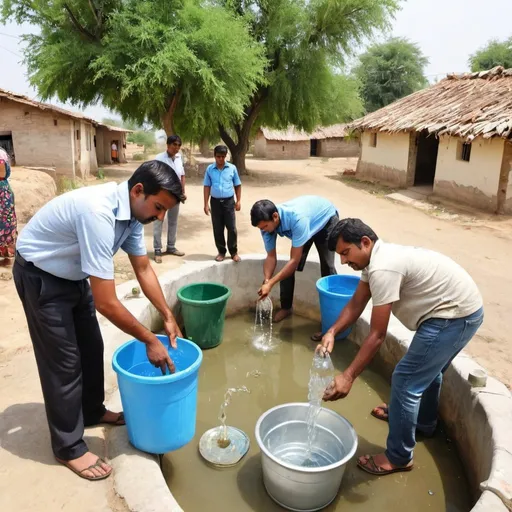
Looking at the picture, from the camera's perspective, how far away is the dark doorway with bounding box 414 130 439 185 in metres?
14.4

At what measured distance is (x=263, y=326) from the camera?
4.91 meters

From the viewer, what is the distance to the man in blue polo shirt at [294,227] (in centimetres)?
386

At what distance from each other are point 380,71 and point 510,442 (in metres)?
29.6

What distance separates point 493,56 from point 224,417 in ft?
102

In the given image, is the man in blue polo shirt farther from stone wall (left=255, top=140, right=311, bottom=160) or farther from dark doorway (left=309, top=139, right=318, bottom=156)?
dark doorway (left=309, top=139, right=318, bottom=156)

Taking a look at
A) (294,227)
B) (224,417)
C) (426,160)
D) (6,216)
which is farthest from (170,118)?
(426,160)

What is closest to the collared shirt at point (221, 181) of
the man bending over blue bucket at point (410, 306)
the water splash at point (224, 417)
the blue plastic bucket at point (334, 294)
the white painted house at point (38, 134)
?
the blue plastic bucket at point (334, 294)

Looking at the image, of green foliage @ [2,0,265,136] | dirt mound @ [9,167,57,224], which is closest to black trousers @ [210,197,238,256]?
green foliage @ [2,0,265,136]

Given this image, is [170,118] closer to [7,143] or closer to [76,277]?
[76,277]

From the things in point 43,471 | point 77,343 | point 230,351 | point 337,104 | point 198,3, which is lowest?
point 230,351

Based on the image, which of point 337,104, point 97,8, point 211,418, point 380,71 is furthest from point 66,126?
point 380,71

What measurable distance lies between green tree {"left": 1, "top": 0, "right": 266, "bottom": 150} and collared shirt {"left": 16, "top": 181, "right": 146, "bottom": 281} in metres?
5.91

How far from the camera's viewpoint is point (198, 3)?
29.4 feet

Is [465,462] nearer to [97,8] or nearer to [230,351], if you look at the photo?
Answer: [230,351]
